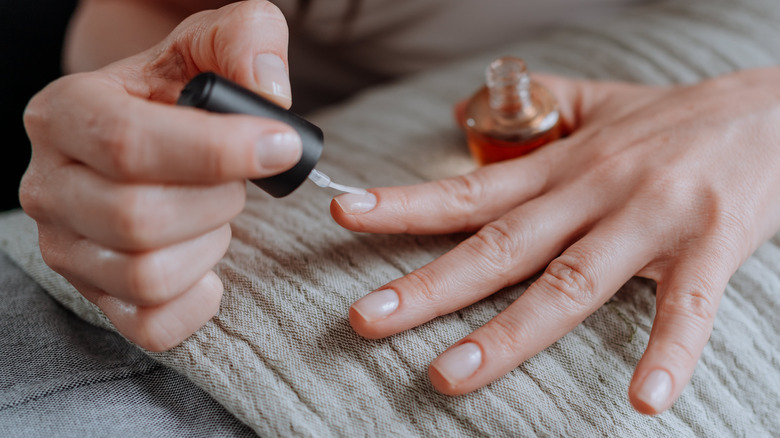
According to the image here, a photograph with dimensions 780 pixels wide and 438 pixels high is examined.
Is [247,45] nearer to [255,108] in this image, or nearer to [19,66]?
[255,108]

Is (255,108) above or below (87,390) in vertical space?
above

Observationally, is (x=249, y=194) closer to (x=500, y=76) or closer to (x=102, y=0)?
(x=500, y=76)

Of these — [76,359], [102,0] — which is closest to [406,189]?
[76,359]

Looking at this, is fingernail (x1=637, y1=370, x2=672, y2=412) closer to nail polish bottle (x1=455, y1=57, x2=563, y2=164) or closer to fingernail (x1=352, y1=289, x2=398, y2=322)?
fingernail (x1=352, y1=289, x2=398, y2=322)

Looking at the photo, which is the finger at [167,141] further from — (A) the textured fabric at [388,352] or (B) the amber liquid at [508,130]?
(B) the amber liquid at [508,130]

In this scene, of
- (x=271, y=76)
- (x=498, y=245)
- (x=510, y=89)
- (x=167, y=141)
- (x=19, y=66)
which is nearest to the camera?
(x=167, y=141)

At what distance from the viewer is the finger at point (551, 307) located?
0.49 metres

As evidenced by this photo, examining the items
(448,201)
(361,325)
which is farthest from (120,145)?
(448,201)

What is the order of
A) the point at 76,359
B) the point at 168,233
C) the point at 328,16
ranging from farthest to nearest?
the point at 328,16 < the point at 76,359 < the point at 168,233

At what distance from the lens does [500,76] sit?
70 centimetres

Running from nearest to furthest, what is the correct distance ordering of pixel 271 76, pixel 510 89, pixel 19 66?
pixel 271 76, pixel 510 89, pixel 19 66

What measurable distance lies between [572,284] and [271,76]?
34 cm

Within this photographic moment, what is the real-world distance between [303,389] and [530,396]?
0.20 metres

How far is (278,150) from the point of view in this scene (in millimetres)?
404
